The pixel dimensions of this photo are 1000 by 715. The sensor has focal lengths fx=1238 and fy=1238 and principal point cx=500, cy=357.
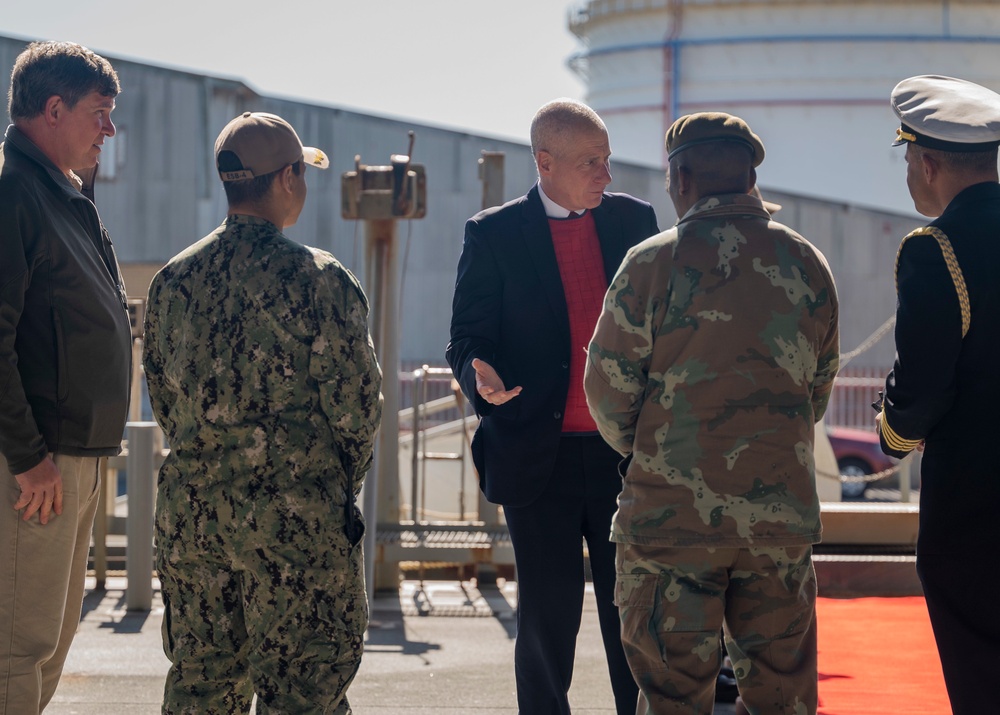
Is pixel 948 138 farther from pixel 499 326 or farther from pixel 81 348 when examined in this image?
pixel 81 348

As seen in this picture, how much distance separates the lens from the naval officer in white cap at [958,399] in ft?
10.5

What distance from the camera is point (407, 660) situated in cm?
571

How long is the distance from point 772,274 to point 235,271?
134 centimetres

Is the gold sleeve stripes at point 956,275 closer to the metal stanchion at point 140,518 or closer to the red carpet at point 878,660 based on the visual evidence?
the red carpet at point 878,660

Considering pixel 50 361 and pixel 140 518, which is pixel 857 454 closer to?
pixel 140 518

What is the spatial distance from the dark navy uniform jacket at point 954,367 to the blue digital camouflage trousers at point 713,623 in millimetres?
466

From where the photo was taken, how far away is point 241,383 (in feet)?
10.1

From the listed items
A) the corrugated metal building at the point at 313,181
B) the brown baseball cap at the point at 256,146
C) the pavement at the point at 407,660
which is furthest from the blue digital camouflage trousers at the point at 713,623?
the corrugated metal building at the point at 313,181

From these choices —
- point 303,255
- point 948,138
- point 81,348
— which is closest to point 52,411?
point 81,348

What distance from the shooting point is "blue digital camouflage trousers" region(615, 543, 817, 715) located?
3021mm

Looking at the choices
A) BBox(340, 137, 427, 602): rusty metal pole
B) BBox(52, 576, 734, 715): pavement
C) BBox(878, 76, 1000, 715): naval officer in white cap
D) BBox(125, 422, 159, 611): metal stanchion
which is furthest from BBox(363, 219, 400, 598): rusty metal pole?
BBox(878, 76, 1000, 715): naval officer in white cap

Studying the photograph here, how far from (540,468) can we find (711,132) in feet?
3.77

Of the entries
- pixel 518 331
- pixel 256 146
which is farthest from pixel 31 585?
pixel 518 331

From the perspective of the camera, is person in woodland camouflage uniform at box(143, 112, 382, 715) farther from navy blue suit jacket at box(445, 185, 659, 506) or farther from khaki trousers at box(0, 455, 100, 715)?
navy blue suit jacket at box(445, 185, 659, 506)
